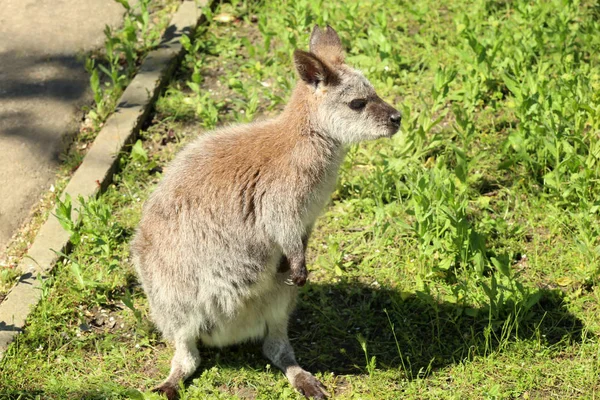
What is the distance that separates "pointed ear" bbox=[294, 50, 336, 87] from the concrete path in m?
2.20

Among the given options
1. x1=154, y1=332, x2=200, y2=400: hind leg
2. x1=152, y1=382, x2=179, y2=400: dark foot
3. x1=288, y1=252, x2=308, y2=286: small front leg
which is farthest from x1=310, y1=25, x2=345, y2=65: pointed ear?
x1=152, y1=382, x2=179, y2=400: dark foot

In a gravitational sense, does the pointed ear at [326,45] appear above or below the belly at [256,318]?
above

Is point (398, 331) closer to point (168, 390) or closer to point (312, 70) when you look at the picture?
point (168, 390)

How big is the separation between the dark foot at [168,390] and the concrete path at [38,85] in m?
1.52

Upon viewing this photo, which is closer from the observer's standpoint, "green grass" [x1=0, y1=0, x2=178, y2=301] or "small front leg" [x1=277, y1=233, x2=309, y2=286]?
"small front leg" [x1=277, y1=233, x2=309, y2=286]

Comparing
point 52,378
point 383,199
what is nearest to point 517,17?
point 383,199

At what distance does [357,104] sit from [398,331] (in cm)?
128

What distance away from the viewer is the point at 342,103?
14.1 feet

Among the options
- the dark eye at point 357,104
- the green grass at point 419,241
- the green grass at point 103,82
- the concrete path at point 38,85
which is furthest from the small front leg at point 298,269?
the concrete path at point 38,85

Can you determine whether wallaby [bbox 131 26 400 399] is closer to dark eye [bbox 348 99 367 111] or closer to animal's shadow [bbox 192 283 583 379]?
dark eye [bbox 348 99 367 111]

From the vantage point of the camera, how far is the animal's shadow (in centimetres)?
450

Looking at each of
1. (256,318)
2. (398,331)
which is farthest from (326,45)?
(398,331)

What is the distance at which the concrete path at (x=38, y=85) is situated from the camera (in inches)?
219

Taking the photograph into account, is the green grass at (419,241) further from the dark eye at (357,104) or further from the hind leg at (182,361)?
Result: the dark eye at (357,104)
